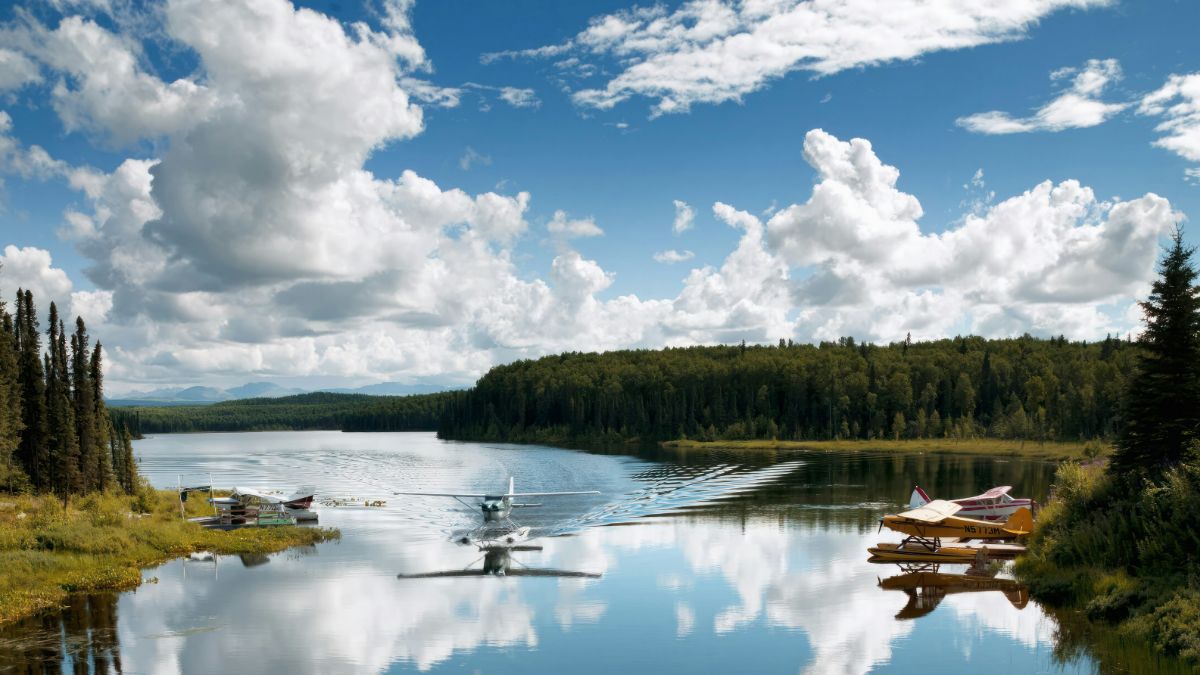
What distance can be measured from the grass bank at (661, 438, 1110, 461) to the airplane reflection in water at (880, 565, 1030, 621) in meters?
60.1

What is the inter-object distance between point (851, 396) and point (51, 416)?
12571cm

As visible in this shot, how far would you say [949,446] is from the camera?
11844 cm

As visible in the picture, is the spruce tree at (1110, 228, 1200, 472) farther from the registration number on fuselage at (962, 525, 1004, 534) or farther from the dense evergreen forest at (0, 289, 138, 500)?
the dense evergreen forest at (0, 289, 138, 500)

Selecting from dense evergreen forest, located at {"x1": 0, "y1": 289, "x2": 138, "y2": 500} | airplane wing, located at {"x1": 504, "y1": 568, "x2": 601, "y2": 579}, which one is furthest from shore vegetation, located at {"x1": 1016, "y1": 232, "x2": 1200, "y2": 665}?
dense evergreen forest, located at {"x1": 0, "y1": 289, "x2": 138, "y2": 500}

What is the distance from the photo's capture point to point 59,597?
2906 centimetres

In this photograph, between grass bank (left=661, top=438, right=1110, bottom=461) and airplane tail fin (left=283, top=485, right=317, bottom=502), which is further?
grass bank (left=661, top=438, right=1110, bottom=461)

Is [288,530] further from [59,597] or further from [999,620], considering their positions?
[999,620]

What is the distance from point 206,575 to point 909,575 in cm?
2810

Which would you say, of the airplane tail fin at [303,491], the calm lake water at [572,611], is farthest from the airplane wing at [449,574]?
the airplane tail fin at [303,491]

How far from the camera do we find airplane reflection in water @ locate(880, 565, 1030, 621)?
2780 centimetres

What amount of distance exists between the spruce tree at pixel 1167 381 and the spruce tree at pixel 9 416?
5562 cm

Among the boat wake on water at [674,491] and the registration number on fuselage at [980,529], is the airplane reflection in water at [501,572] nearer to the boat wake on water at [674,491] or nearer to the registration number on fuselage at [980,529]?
the boat wake on water at [674,491]

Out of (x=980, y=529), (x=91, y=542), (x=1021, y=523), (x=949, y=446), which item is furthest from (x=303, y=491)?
(x=949, y=446)

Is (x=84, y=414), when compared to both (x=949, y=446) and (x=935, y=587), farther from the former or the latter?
(x=949, y=446)
